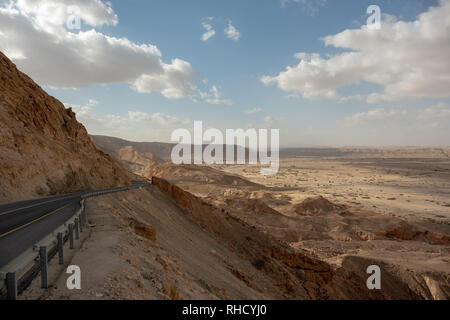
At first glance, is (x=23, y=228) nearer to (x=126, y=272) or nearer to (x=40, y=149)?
(x=126, y=272)

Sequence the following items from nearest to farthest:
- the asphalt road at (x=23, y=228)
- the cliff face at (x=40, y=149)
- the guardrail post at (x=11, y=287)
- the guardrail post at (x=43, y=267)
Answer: the guardrail post at (x=11, y=287)
the guardrail post at (x=43, y=267)
the asphalt road at (x=23, y=228)
the cliff face at (x=40, y=149)

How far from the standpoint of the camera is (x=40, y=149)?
77.6 feet

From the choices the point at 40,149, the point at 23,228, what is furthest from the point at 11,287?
the point at 40,149

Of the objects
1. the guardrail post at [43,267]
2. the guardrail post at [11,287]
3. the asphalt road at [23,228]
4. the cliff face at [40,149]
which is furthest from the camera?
the cliff face at [40,149]

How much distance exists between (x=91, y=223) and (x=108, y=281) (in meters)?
6.42

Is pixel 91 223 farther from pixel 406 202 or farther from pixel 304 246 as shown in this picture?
pixel 406 202

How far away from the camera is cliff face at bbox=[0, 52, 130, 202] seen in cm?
2086

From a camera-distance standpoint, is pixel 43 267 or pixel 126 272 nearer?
pixel 43 267

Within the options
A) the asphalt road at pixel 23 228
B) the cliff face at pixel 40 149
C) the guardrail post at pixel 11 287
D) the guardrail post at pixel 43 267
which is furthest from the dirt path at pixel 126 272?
the cliff face at pixel 40 149

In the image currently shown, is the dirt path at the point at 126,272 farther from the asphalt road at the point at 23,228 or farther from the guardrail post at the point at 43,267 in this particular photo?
the asphalt road at the point at 23,228

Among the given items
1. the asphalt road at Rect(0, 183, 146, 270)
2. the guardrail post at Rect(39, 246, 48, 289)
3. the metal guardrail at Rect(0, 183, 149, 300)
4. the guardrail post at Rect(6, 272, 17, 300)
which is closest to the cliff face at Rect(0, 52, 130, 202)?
the asphalt road at Rect(0, 183, 146, 270)

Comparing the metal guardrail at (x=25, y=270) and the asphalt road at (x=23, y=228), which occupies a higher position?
the metal guardrail at (x=25, y=270)

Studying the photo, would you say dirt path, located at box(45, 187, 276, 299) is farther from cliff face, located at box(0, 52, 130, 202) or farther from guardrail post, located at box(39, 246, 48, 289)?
cliff face, located at box(0, 52, 130, 202)

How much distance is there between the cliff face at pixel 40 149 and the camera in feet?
68.4
